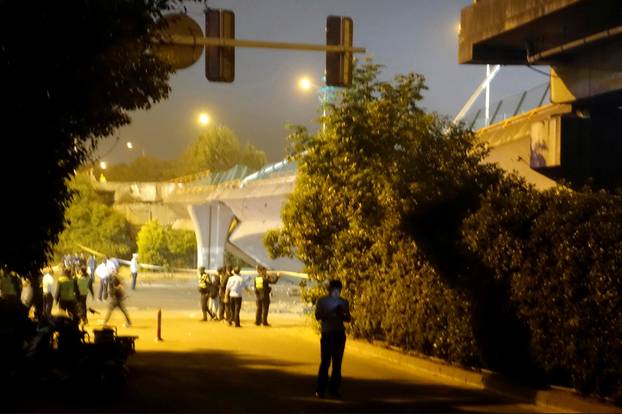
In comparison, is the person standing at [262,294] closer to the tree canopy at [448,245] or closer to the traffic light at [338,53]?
the tree canopy at [448,245]

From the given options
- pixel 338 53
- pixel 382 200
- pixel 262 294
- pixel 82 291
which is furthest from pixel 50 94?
pixel 262 294

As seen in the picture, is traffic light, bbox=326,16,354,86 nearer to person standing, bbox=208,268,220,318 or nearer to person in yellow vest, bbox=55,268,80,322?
person in yellow vest, bbox=55,268,80,322

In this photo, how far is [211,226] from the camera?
218 ft

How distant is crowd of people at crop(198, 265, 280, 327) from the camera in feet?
82.7

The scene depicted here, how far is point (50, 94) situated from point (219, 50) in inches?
127

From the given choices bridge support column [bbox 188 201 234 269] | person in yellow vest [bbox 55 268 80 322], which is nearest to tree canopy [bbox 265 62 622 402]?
person in yellow vest [bbox 55 268 80 322]

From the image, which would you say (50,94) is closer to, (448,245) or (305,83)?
(448,245)

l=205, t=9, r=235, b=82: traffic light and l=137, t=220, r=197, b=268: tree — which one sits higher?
l=205, t=9, r=235, b=82: traffic light

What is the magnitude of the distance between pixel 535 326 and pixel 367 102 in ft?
28.9

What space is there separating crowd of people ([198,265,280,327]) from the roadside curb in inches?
260

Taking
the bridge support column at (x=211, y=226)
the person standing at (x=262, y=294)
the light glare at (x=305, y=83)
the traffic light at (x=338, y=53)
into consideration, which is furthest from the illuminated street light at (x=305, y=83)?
the bridge support column at (x=211, y=226)

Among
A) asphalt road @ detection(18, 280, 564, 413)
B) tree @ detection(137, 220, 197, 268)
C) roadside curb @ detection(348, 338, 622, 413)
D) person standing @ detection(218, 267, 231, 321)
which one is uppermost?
tree @ detection(137, 220, 197, 268)

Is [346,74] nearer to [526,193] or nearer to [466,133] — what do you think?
[526,193]

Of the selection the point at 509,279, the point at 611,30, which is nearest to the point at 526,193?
the point at 509,279
